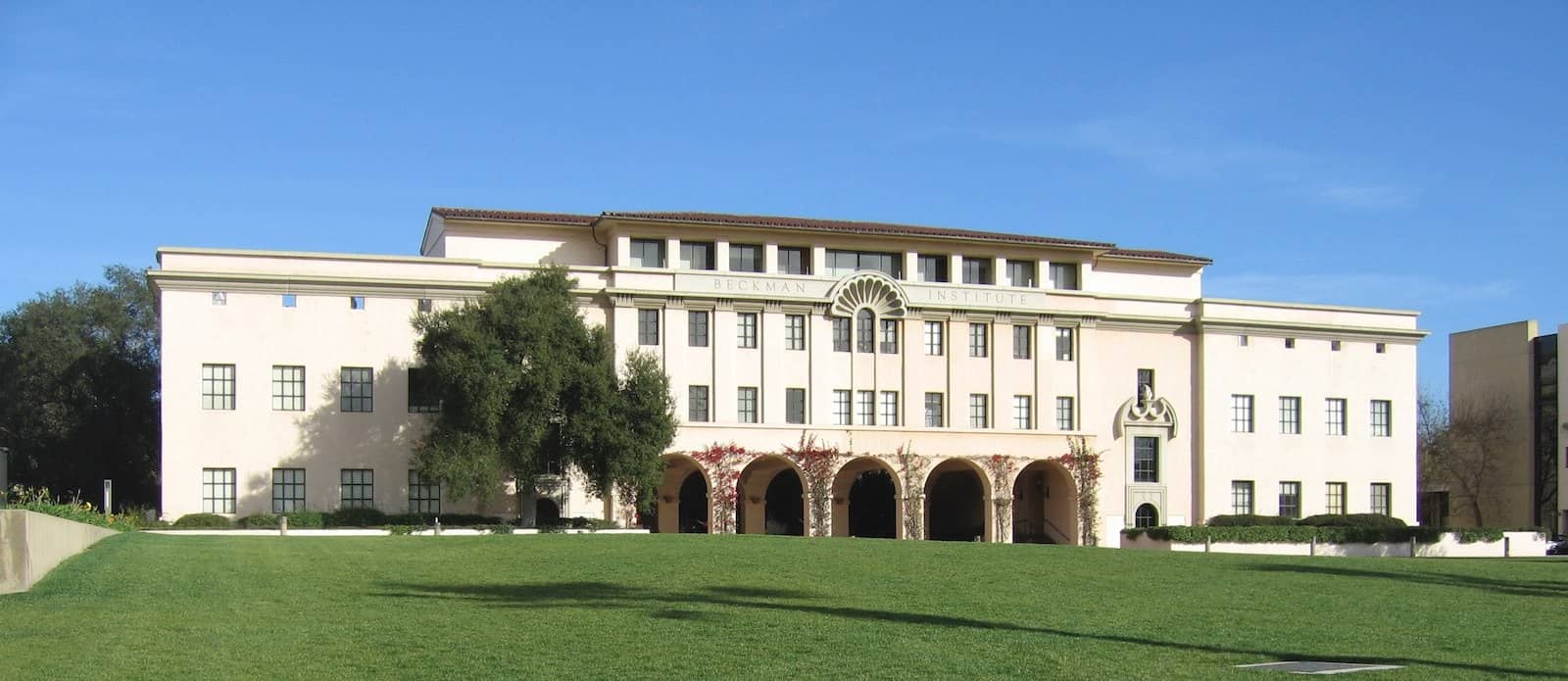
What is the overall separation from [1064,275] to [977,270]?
3874 millimetres

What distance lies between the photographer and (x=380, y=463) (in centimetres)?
4925

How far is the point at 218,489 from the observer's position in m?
48.2

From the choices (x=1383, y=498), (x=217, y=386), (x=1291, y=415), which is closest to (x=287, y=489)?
(x=217, y=386)

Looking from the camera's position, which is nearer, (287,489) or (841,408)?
(287,489)

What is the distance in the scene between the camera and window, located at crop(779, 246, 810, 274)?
55.4m

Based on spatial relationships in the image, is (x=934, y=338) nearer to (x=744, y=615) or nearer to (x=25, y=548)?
(x=744, y=615)

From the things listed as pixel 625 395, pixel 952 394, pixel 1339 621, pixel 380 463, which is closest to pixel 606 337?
pixel 625 395

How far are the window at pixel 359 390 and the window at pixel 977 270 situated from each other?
73.0ft

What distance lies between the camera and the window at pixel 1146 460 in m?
58.0

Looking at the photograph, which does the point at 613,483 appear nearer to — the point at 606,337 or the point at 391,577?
the point at 606,337

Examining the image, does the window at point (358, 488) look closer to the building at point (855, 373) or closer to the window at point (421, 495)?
the building at point (855, 373)

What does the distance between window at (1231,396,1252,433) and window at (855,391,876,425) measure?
14.9 metres

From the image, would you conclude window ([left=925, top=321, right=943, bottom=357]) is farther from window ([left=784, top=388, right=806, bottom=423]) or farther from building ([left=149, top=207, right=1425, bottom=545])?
window ([left=784, top=388, right=806, bottom=423])

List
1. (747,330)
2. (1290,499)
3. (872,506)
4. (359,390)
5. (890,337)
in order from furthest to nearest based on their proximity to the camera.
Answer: (1290,499) → (872,506) → (890,337) → (747,330) → (359,390)
